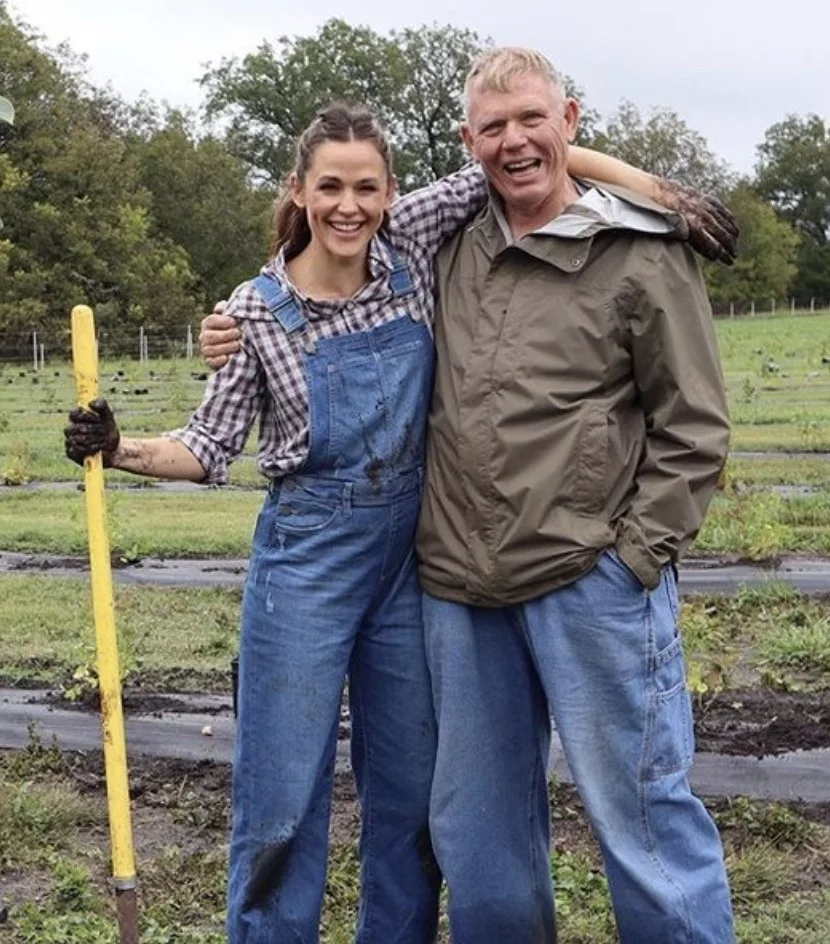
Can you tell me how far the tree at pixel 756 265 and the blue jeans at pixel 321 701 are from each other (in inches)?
2537

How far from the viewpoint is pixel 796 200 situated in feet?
267

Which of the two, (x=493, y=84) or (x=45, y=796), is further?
(x=45, y=796)

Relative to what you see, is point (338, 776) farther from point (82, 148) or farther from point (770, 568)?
point (82, 148)

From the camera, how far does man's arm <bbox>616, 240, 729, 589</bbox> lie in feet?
9.55

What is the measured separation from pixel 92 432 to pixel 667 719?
1209mm

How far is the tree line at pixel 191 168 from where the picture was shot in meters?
37.3

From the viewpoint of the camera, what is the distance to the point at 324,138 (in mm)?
3082

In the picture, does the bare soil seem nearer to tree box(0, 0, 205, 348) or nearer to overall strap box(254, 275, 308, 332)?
overall strap box(254, 275, 308, 332)

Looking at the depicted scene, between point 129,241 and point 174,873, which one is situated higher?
point 129,241

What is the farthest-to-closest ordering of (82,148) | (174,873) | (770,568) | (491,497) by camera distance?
1. (82,148)
2. (770,568)
3. (174,873)
4. (491,497)

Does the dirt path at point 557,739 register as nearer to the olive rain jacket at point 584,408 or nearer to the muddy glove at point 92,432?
the olive rain jacket at point 584,408

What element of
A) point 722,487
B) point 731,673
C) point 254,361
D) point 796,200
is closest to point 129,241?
point 722,487

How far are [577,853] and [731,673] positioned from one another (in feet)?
7.16

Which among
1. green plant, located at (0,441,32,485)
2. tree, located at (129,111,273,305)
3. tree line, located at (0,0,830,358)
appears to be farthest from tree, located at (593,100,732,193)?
green plant, located at (0,441,32,485)
